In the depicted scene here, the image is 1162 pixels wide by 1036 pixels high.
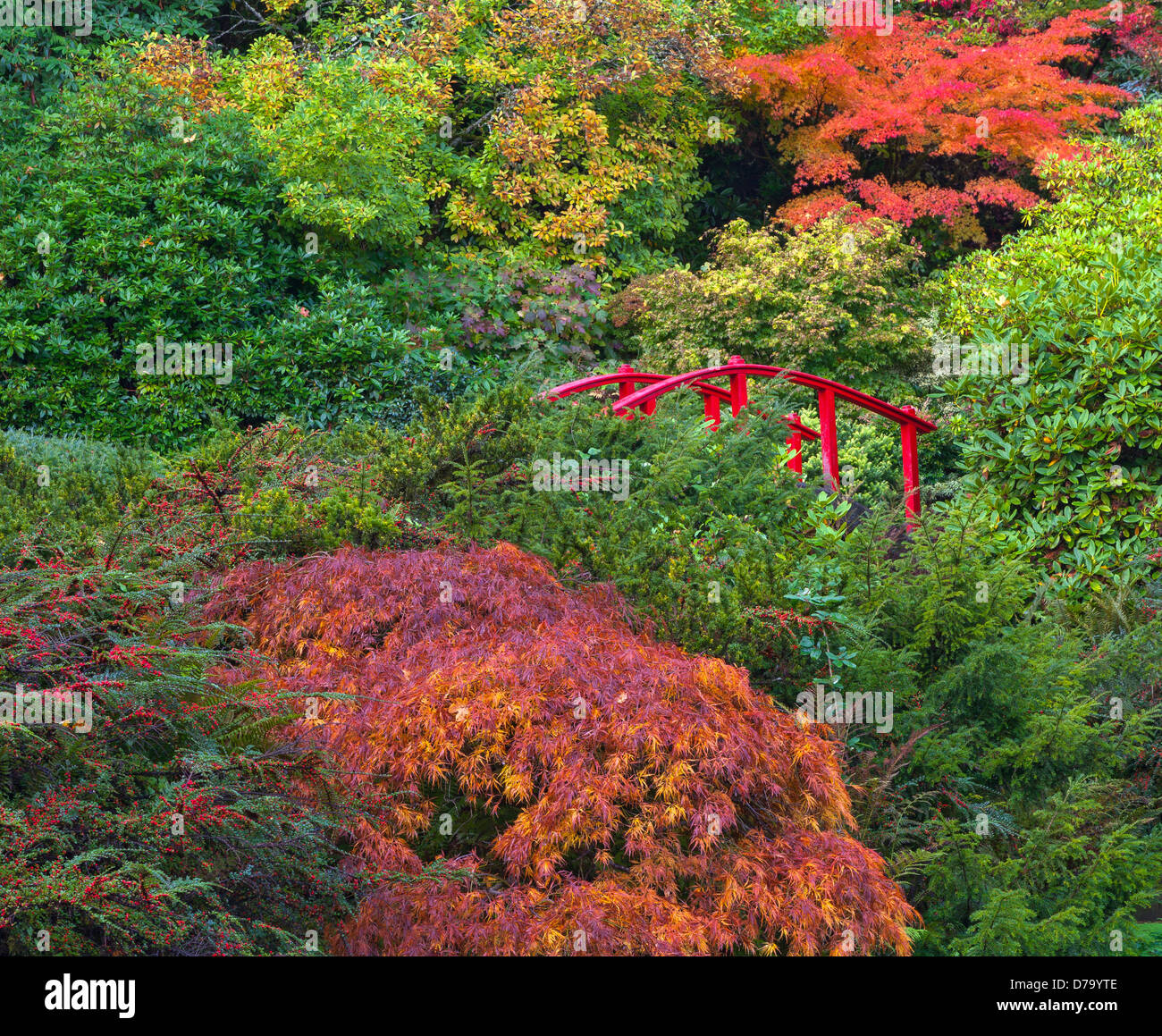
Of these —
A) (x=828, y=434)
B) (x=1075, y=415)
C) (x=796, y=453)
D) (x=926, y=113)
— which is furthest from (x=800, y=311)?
(x=1075, y=415)

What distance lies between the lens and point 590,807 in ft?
10.8

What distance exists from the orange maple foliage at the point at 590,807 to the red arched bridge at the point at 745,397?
2514mm

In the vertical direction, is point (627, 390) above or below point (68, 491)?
above

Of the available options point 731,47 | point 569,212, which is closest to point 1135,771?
point 569,212

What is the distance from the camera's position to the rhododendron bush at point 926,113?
49.2ft

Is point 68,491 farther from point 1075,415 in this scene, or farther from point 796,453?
point 1075,415

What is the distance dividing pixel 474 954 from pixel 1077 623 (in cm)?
478

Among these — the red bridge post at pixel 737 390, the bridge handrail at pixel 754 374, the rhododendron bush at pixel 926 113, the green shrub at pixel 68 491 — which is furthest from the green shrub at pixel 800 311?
the green shrub at pixel 68 491

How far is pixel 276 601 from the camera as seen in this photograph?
14.5ft

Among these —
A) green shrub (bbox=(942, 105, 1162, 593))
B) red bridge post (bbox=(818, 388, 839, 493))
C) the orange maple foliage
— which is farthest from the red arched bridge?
the orange maple foliage

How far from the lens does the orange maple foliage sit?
10.3 ft

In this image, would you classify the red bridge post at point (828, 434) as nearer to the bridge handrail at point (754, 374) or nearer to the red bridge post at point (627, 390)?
the bridge handrail at point (754, 374)

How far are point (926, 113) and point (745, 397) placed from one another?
9696mm
